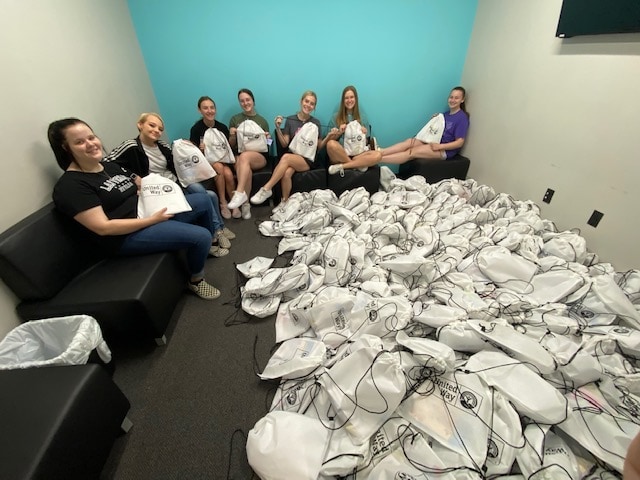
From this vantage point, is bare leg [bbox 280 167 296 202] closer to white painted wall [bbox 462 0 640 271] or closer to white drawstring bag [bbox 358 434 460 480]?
white painted wall [bbox 462 0 640 271]

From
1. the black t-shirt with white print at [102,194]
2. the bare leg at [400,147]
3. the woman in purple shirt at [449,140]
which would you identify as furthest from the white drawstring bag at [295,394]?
the bare leg at [400,147]

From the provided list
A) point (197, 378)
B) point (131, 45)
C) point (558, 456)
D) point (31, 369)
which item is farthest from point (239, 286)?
point (131, 45)

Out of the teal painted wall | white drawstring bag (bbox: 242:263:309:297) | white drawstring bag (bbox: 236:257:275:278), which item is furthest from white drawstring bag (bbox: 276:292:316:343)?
the teal painted wall

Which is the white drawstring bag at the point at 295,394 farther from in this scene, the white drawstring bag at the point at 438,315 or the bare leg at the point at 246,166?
the bare leg at the point at 246,166

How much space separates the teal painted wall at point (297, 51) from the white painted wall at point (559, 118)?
434mm

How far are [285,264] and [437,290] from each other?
110 centimetres

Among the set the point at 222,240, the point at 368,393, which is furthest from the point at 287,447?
the point at 222,240

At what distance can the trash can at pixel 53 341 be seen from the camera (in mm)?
1135

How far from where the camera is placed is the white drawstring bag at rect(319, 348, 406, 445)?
102 centimetres

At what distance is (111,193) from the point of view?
155 centimetres

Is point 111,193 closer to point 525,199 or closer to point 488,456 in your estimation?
point 488,456

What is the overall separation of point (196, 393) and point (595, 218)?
2902 millimetres

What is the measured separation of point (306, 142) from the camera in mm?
2803

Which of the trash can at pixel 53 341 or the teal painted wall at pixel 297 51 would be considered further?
the teal painted wall at pixel 297 51
